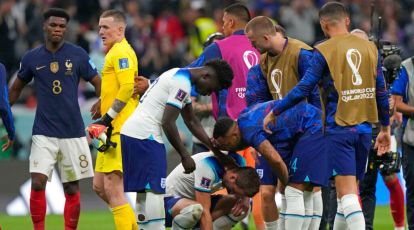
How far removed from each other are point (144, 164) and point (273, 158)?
4.13 feet

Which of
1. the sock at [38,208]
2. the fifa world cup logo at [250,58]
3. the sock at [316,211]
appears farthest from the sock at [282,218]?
the sock at [38,208]

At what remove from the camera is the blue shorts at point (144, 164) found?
437 inches

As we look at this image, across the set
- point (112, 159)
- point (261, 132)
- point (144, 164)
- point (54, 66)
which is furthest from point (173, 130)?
point (54, 66)

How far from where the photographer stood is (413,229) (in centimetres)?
1289

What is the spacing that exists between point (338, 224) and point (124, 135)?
225 centimetres

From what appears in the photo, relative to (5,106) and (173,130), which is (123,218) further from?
(173,130)

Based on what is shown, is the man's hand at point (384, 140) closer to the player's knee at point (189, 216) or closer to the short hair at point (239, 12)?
the player's knee at point (189, 216)

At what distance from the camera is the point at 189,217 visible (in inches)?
444

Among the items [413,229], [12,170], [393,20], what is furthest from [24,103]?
[413,229]

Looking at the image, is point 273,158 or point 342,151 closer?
point 273,158

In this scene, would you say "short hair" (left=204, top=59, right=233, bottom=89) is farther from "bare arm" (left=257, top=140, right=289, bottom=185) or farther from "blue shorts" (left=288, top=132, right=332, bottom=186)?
"blue shorts" (left=288, top=132, right=332, bottom=186)

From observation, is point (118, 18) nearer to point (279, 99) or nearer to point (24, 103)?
point (279, 99)

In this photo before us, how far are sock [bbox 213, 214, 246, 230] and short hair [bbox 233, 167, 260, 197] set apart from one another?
455 millimetres

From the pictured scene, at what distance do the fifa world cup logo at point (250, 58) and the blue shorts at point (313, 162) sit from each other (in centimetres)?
214
